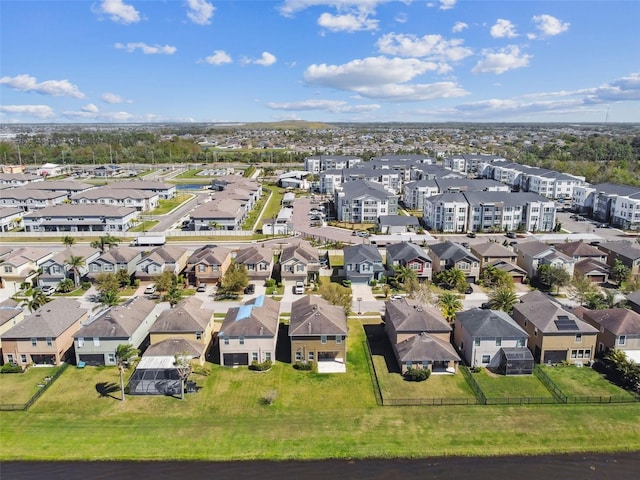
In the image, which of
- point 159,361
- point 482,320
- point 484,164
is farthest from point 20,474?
point 484,164

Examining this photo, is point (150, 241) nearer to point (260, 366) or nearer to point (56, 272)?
point (56, 272)

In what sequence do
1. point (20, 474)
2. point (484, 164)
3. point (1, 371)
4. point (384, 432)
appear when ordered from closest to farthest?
point (20, 474) → point (384, 432) → point (1, 371) → point (484, 164)

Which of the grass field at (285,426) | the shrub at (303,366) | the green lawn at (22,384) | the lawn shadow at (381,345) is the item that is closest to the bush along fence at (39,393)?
the green lawn at (22,384)

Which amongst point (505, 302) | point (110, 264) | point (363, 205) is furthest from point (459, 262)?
point (110, 264)

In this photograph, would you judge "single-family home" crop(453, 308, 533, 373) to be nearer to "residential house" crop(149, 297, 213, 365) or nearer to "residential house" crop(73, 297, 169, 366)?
"residential house" crop(149, 297, 213, 365)

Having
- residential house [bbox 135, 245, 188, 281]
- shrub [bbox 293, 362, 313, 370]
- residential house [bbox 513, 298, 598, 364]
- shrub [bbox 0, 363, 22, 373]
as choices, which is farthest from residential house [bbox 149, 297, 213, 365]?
residential house [bbox 513, 298, 598, 364]

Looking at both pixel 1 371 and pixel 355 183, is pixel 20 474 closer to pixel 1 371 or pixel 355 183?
pixel 1 371
